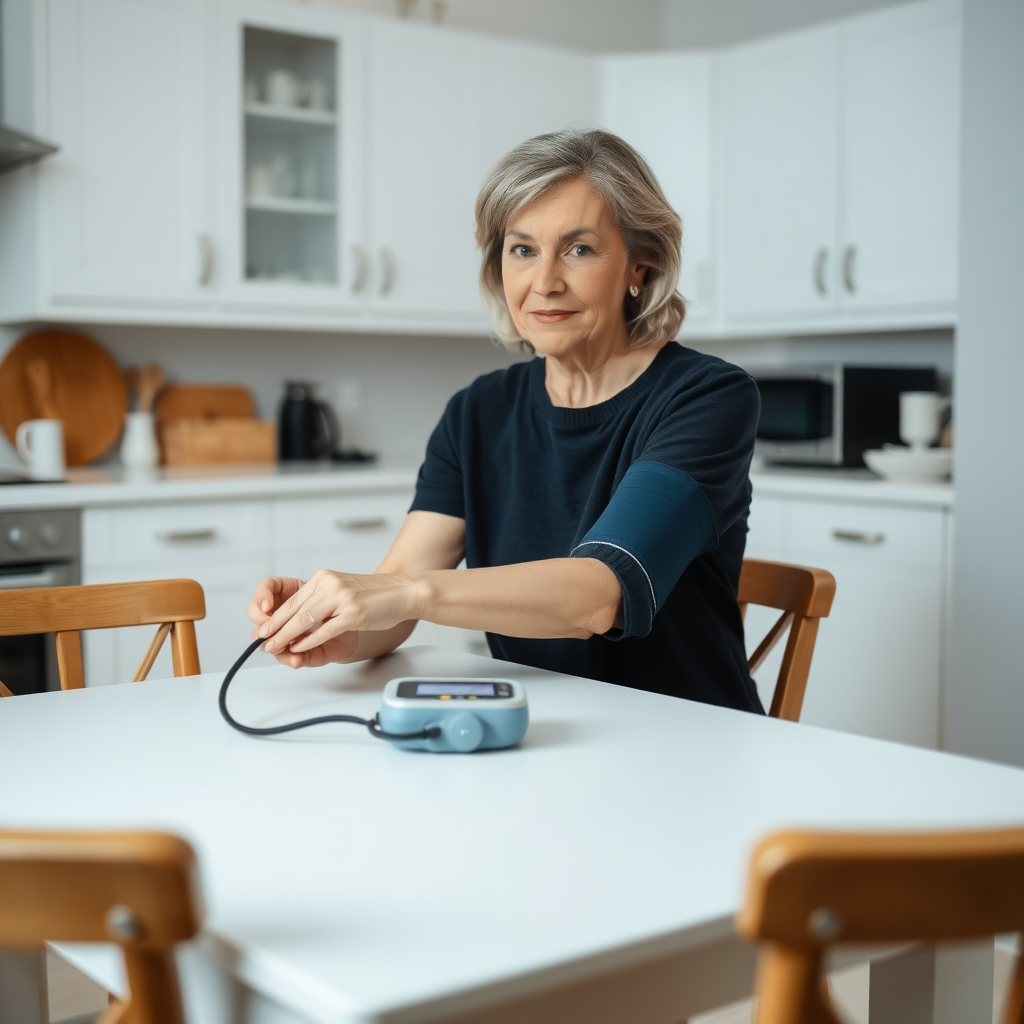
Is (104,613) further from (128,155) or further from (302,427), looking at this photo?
(302,427)

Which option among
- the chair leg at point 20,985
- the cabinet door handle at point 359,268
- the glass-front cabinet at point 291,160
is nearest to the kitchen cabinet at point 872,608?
the cabinet door handle at point 359,268

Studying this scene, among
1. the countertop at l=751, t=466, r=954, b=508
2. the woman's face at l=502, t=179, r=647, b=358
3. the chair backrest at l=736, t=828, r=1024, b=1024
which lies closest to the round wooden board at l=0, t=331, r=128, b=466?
the countertop at l=751, t=466, r=954, b=508

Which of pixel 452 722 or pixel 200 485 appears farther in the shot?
pixel 200 485

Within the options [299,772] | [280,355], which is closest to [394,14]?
[280,355]

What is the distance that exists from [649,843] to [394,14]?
361 cm

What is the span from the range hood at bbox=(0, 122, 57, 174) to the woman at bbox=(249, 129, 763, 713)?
157cm

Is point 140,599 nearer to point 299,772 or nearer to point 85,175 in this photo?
point 299,772

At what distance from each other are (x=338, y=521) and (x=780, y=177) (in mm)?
1618

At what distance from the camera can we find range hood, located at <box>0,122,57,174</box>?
2787mm

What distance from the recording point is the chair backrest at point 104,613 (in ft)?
4.85

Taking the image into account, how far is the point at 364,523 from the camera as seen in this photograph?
3.32 meters

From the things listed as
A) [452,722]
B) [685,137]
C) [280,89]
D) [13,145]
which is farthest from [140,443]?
[452,722]

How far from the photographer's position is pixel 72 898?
22.6 inches

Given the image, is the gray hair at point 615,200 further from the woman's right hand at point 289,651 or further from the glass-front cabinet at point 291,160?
the glass-front cabinet at point 291,160
